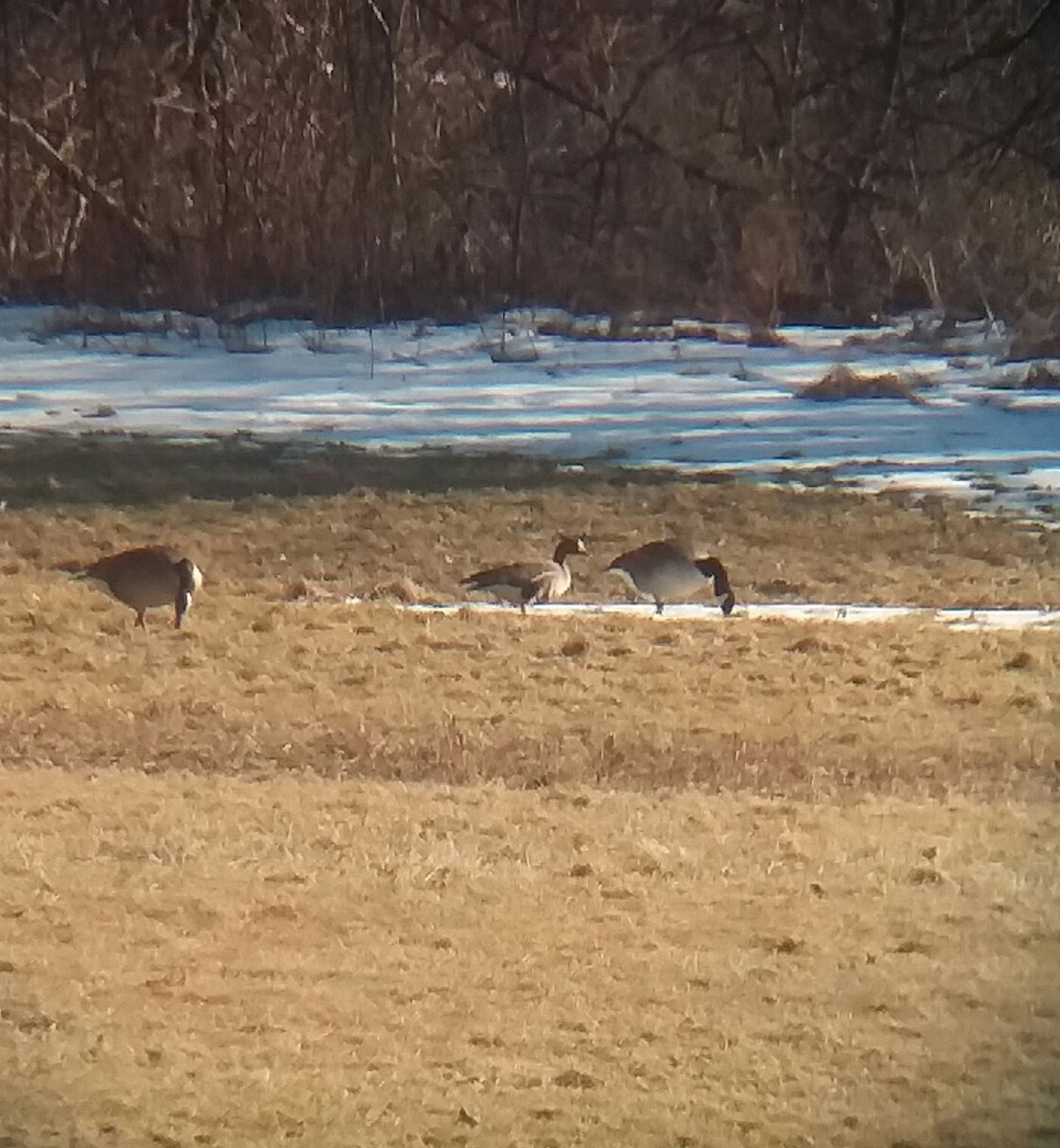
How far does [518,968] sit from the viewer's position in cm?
556

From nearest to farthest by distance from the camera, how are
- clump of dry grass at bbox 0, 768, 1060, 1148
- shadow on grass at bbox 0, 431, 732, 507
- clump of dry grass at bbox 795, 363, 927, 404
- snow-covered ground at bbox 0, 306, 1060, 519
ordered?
clump of dry grass at bbox 0, 768, 1060, 1148 < shadow on grass at bbox 0, 431, 732, 507 < snow-covered ground at bbox 0, 306, 1060, 519 < clump of dry grass at bbox 795, 363, 927, 404

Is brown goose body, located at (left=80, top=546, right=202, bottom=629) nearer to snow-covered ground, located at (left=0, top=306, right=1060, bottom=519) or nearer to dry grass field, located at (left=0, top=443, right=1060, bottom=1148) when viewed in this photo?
dry grass field, located at (left=0, top=443, right=1060, bottom=1148)

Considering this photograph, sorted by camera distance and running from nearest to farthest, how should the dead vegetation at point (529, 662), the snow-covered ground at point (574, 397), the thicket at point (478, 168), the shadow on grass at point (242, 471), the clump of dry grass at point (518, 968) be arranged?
the clump of dry grass at point (518, 968) → the dead vegetation at point (529, 662) → the shadow on grass at point (242, 471) → the snow-covered ground at point (574, 397) → the thicket at point (478, 168)

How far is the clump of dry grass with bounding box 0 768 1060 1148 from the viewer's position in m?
4.63

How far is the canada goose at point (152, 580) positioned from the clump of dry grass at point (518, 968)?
2.88 metres

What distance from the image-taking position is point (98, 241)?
20.7m

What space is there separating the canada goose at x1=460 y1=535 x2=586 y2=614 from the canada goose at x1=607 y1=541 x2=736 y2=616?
0.89 ft

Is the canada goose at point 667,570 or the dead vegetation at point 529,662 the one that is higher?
the canada goose at point 667,570

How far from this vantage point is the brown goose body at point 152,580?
10461 mm

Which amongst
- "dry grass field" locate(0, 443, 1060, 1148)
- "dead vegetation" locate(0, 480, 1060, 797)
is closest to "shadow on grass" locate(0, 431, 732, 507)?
"dead vegetation" locate(0, 480, 1060, 797)

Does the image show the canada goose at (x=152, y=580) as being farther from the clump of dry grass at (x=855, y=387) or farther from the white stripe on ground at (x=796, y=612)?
the clump of dry grass at (x=855, y=387)

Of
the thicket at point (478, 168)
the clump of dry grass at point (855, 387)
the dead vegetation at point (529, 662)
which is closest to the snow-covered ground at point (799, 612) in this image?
the dead vegetation at point (529, 662)

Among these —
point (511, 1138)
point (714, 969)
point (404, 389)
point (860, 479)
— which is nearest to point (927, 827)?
point (714, 969)

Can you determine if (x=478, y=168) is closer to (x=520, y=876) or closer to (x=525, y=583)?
(x=525, y=583)
